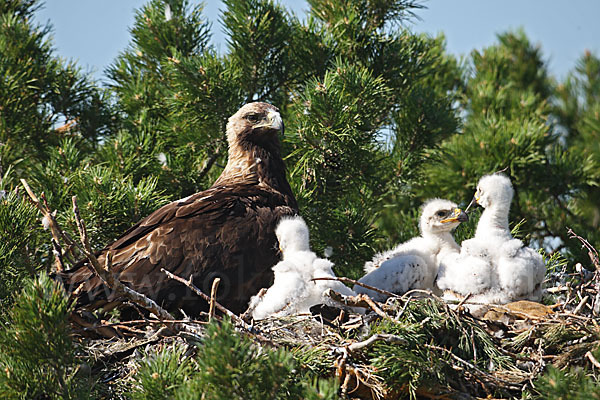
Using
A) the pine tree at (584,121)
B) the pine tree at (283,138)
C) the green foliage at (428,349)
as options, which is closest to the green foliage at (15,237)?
the pine tree at (283,138)

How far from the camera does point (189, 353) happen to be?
418 centimetres

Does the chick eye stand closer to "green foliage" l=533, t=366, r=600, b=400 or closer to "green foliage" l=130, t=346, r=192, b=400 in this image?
"green foliage" l=130, t=346, r=192, b=400

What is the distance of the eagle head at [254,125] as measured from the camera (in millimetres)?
6285

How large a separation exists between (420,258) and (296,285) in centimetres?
102

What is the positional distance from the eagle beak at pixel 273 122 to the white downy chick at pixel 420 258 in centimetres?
124

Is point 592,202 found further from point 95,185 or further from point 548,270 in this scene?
point 95,185

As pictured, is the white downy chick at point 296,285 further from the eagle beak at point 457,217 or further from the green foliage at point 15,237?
the green foliage at point 15,237

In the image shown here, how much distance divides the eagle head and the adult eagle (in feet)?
2.47

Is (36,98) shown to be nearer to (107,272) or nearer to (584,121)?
(107,272)

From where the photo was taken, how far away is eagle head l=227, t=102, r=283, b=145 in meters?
6.29

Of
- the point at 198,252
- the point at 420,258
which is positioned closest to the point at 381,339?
the point at 420,258

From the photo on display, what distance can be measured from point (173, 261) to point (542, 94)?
6255 mm

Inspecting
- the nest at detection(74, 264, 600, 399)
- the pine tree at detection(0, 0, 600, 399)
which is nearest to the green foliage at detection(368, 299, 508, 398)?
the nest at detection(74, 264, 600, 399)

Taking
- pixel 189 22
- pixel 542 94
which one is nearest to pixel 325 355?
pixel 189 22
